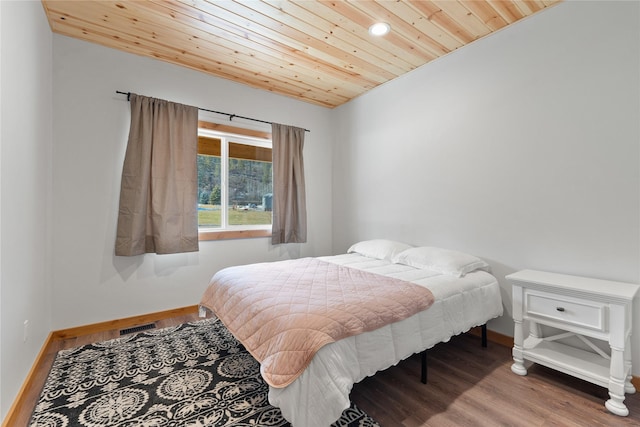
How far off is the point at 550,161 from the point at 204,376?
9.83 feet

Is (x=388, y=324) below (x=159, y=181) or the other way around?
below

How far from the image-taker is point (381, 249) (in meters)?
3.06

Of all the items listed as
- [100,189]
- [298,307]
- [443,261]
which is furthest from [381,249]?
[100,189]

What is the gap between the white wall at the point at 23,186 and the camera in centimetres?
149

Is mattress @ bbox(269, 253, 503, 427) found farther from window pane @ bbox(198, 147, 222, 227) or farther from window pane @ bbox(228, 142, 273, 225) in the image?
window pane @ bbox(198, 147, 222, 227)

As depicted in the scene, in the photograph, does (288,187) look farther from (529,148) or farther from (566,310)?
(566,310)

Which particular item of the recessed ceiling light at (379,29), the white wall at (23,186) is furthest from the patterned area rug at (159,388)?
the recessed ceiling light at (379,29)

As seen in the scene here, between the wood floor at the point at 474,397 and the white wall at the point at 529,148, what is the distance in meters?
0.47

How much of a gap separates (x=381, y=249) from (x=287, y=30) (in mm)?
2248

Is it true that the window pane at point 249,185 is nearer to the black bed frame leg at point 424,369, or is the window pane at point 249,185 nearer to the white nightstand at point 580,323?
the black bed frame leg at point 424,369

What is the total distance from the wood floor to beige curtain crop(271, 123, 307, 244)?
217cm

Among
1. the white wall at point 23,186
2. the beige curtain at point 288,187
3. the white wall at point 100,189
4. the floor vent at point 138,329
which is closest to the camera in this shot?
the white wall at point 23,186

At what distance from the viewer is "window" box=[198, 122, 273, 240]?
3346 millimetres

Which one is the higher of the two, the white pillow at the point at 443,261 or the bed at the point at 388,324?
the white pillow at the point at 443,261
